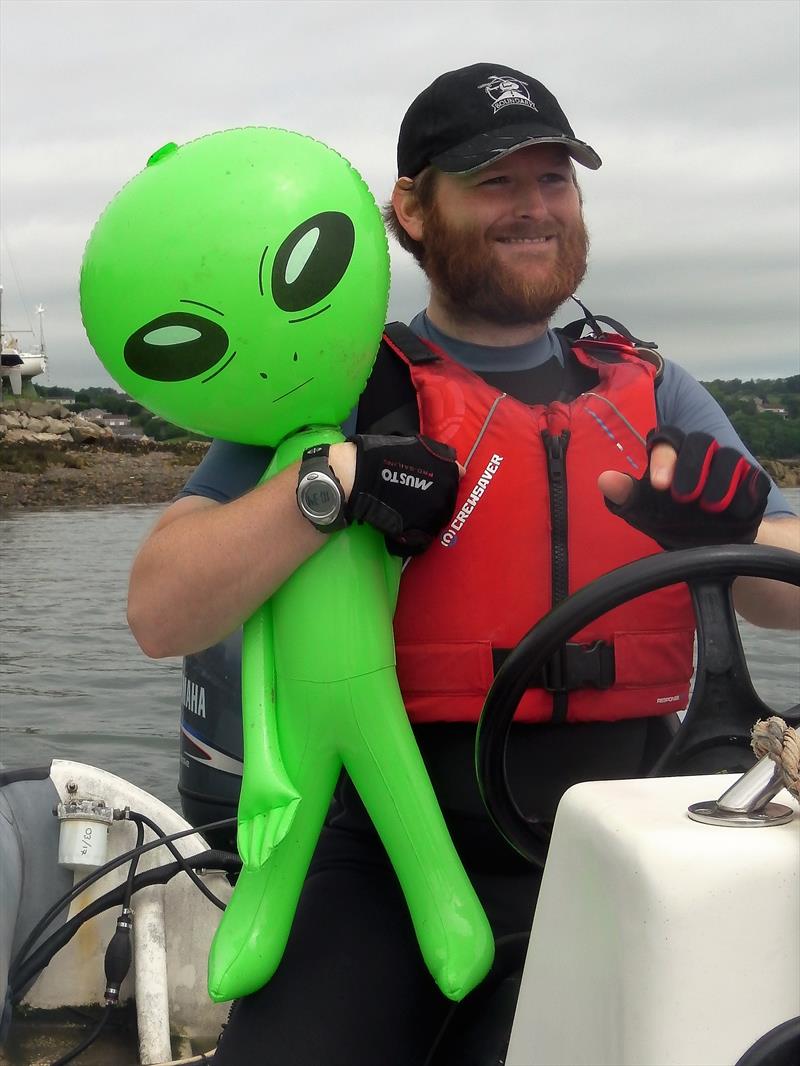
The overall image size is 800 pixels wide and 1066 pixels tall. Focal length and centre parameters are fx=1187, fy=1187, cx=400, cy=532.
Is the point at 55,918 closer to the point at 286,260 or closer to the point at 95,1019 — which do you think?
the point at 95,1019

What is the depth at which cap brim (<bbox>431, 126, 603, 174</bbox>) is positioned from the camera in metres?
1.97

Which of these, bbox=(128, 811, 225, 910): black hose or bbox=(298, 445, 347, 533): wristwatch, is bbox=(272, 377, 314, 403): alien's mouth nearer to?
bbox=(298, 445, 347, 533): wristwatch

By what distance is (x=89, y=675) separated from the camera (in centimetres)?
897

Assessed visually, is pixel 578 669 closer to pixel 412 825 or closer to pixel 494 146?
pixel 412 825

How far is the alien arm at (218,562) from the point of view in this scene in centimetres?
170

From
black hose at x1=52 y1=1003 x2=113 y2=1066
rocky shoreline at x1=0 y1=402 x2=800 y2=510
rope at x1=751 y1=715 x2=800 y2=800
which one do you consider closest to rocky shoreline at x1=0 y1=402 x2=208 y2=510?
rocky shoreline at x1=0 y1=402 x2=800 y2=510

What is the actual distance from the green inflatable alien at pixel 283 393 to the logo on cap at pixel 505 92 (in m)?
0.40

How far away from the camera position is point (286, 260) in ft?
5.42

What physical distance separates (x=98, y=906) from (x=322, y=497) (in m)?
1.51

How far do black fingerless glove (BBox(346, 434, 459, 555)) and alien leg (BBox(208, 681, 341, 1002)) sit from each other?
262 mm

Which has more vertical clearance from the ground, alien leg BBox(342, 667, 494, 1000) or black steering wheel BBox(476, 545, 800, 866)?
black steering wheel BBox(476, 545, 800, 866)

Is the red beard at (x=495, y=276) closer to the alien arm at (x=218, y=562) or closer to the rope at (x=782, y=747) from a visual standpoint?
the alien arm at (x=218, y=562)

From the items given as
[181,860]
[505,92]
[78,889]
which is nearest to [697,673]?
[505,92]

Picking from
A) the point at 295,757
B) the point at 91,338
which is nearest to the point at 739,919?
the point at 295,757
